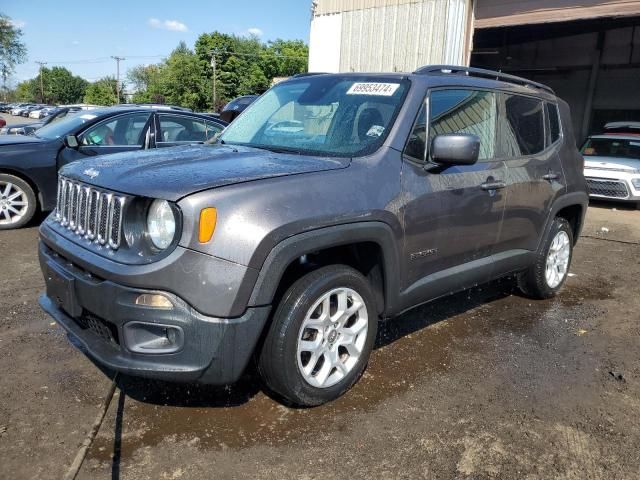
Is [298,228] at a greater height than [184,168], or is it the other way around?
[184,168]

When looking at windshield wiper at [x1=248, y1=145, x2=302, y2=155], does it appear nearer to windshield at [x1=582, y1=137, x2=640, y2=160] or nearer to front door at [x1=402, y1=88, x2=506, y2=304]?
front door at [x1=402, y1=88, x2=506, y2=304]

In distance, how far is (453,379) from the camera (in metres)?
3.53

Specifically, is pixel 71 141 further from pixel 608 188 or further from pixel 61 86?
pixel 61 86

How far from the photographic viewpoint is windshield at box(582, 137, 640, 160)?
11.8 meters

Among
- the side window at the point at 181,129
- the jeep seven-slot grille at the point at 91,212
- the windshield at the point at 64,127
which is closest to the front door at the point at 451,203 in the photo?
the jeep seven-slot grille at the point at 91,212

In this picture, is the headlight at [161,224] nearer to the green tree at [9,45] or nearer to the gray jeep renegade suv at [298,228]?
the gray jeep renegade suv at [298,228]

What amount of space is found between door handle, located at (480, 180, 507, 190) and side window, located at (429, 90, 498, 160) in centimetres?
19

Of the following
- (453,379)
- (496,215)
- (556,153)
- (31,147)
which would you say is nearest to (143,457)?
(453,379)

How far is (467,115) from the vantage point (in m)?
3.86

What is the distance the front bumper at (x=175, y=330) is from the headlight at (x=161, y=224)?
25 centimetres

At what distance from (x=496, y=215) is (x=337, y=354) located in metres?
1.64

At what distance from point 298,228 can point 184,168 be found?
69 cm

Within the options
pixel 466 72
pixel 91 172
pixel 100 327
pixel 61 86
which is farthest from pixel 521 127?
pixel 61 86

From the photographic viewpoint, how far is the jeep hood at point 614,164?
10930mm
